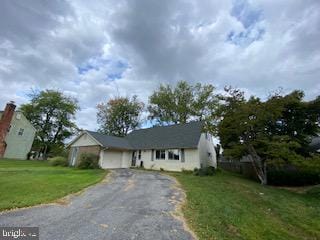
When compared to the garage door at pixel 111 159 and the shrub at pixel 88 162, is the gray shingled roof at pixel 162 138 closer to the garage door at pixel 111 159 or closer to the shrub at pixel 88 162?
the garage door at pixel 111 159

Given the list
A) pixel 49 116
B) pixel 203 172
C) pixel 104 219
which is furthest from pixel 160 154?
pixel 49 116

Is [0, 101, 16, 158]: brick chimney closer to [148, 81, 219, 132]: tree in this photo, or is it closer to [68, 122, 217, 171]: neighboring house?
[68, 122, 217, 171]: neighboring house

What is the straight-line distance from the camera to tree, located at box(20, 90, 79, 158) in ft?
144

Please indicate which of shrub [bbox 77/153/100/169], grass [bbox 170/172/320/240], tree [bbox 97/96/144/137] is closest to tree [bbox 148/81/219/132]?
tree [bbox 97/96/144/137]

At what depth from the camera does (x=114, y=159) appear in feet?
81.8

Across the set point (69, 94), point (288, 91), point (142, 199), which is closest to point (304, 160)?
point (288, 91)

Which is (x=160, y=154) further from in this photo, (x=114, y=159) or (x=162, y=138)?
(x=114, y=159)

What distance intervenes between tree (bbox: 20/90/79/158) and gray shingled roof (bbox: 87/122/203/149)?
22389mm

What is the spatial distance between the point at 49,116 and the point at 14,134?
35.8ft

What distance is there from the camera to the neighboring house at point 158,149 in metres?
22.8

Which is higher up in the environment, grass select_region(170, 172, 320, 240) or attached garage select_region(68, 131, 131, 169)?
attached garage select_region(68, 131, 131, 169)

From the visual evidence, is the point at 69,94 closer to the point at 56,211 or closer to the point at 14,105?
the point at 14,105

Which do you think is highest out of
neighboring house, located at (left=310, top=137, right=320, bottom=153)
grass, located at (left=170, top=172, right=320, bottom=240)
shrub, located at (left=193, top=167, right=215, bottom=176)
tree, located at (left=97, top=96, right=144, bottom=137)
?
tree, located at (left=97, top=96, right=144, bottom=137)

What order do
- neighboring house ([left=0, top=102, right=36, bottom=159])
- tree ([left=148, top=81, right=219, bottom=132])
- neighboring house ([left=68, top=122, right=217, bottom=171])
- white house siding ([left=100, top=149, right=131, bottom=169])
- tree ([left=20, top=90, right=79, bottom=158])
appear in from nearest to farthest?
neighboring house ([left=68, top=122, right=217, bottom=171])
white house siding ([left=100, top=149, right=131, bottom=169])
neighboring house ([left=0, top=102, right=36, bottom=159])
tree ([left=148, top=81, right=219, bottom=132])
tree ([left=20, top=90, right=79, bottom=158])
